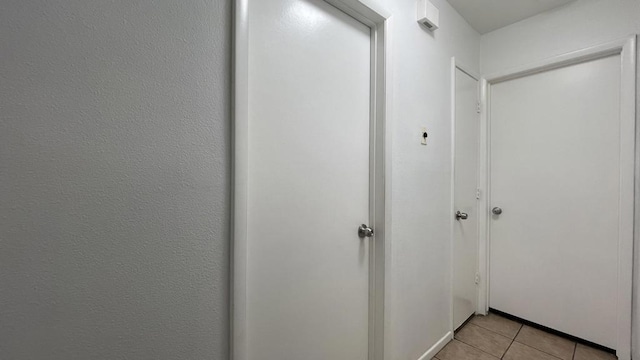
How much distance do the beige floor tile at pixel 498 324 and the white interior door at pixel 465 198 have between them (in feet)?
Result: 0.27

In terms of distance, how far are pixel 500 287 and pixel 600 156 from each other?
4.21ft

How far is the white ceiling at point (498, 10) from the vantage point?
1862mm

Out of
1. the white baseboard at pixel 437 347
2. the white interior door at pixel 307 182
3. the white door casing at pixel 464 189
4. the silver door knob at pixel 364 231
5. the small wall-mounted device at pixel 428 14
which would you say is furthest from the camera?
the white door casing at pixel 464 189

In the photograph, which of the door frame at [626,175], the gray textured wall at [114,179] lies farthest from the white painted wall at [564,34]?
the gray textured wall at [114,179]

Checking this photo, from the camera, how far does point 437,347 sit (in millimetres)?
1781

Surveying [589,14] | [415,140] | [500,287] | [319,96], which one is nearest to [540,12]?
[589,14]

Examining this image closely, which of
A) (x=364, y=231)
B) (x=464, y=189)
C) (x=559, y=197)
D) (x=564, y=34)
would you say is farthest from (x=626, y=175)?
(x=364, y=231)

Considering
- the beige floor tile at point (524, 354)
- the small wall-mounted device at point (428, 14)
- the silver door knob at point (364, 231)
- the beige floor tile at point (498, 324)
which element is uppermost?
the small wall-mounted device at point (428, 14)

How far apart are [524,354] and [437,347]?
60 centimetres

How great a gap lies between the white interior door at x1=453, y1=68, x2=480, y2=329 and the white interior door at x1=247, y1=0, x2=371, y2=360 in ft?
Result: 3.29

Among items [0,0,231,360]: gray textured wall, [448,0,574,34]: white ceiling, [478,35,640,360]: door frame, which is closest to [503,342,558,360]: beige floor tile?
[478,35,640,360]: door frame

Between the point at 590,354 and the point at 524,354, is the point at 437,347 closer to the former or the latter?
the point at 524,354

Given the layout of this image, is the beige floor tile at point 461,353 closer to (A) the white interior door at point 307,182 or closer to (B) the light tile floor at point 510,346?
(B) the light tile floor at point 510,346

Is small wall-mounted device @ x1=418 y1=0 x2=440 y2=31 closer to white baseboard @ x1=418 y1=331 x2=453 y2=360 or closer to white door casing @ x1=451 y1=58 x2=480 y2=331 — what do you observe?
white door casing @ x1=451 y1=58 x2=480 y2=331
